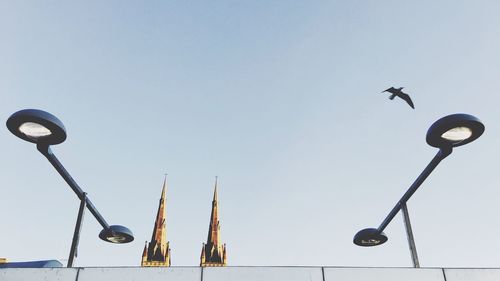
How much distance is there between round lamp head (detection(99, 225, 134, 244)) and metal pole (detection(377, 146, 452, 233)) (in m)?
4.16

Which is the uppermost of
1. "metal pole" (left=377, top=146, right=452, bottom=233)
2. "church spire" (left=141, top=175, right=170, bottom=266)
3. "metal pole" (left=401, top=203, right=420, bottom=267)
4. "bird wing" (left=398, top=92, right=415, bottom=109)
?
"church spire" (left=141, top=175, right=170, bottom=266)

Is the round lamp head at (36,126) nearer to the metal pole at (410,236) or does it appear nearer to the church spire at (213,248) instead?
the metal pole at (410,236)

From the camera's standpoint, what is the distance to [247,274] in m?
4.83

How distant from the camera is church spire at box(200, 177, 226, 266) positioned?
2073 inches

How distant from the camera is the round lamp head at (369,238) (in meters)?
6.59

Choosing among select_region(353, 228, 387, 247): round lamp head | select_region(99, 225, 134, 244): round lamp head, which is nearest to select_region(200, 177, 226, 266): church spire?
select_region(99, 225, 134, 244): round lamp head

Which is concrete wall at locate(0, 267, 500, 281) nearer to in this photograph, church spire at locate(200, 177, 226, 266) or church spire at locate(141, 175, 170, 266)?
church spire at locate(141, 175, 170, 266)

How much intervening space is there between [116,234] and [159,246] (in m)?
49.4

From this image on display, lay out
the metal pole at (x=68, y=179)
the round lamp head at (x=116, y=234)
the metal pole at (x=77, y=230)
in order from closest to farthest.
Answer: the metal pole at (x=68, y=179) < the metal pole at (x=77, y=230) < the round lamp head at (x=116, y=234)

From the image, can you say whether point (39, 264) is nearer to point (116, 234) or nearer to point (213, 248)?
point (116, 234)

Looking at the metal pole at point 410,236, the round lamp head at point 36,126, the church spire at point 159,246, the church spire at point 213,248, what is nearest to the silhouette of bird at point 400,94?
the metal pole at point 410,236

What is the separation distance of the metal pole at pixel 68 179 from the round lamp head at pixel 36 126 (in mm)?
123

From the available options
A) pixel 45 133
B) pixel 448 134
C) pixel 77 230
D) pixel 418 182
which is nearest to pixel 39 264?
pixel 77 230

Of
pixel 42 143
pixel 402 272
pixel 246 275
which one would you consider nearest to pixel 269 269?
pixel 246 275
